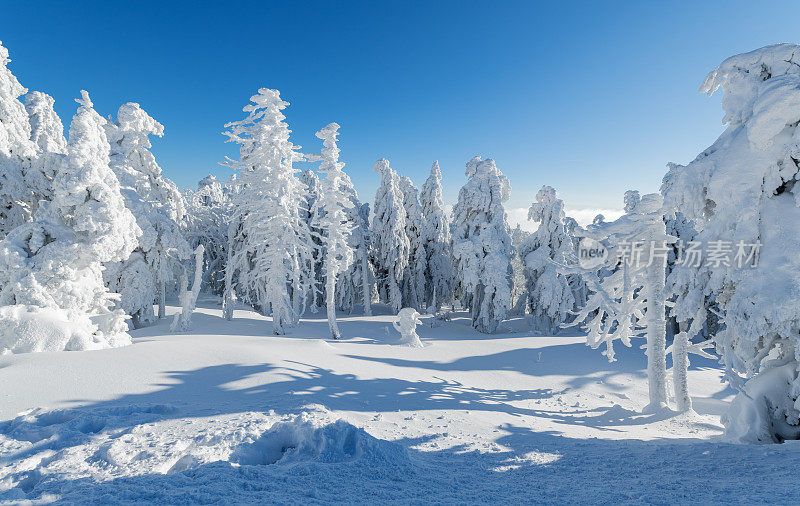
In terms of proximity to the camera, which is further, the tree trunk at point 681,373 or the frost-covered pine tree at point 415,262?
the frost-covered pine tree at point 415,262

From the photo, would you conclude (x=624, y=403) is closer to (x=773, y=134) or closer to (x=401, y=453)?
(x=773, y=134)

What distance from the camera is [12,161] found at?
1502 centimetres

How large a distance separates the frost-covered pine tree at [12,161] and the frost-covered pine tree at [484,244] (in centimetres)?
2146

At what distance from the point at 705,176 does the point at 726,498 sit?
6257mm

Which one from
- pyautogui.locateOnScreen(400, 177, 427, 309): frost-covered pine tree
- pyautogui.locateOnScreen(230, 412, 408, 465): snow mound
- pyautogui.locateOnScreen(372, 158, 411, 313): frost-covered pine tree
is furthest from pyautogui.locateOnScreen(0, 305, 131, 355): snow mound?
pyautogui.locateOnScreen(400, 177, 427, 309): frost-covered pine tree

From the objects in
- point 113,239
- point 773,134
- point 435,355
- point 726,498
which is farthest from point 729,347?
point 113,239

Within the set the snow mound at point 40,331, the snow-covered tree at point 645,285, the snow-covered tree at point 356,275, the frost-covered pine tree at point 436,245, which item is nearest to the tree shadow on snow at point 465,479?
the snow-covered tree at point 645,285

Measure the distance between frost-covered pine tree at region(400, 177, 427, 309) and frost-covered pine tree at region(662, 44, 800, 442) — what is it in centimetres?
2242

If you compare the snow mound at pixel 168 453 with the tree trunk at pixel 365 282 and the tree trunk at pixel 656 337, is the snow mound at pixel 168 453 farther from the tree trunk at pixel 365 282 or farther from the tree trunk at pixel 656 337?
the tree trunk at pixel 365 282

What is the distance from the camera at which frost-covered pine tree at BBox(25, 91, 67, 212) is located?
597 inches

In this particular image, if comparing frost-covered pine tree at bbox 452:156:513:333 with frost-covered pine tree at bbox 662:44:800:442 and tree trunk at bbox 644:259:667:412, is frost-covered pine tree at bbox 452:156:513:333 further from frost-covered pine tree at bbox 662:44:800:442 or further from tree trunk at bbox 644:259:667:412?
frost-covered pine tree at bbox 662:44:800:442

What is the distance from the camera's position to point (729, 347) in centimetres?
707

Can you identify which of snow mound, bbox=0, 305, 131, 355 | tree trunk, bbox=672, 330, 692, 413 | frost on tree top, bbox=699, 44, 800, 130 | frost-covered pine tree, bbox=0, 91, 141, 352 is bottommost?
tree trunk, bbox=672, 330, 692, 413

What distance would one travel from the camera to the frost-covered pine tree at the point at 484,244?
2314cm
